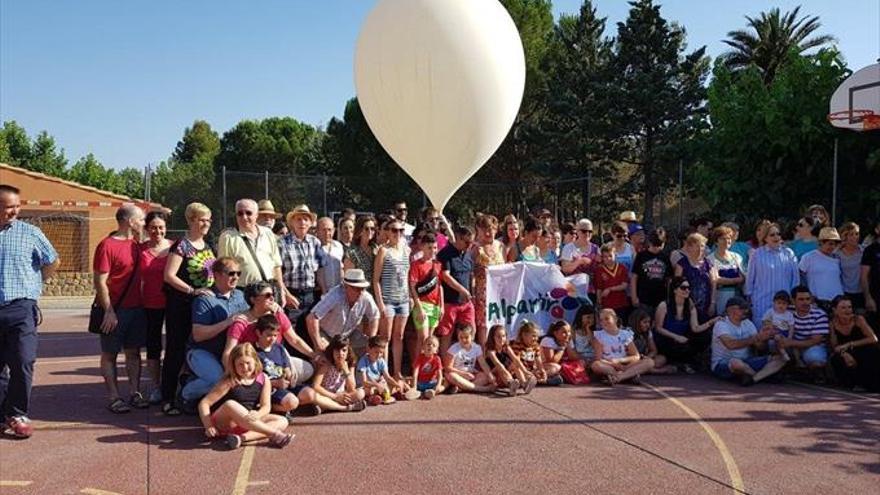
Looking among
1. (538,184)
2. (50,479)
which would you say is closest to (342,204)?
(538,184)

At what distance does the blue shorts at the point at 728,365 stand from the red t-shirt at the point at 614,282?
4.01 ft

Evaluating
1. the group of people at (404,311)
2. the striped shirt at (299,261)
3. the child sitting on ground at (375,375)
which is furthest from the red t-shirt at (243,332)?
the striped shirt at (299,261)

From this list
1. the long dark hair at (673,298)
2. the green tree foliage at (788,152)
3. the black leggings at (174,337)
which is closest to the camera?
the black leggings at (174,337)

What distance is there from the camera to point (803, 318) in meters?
7.86

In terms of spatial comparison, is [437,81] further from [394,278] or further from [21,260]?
[21,260]

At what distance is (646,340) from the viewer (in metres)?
8.15

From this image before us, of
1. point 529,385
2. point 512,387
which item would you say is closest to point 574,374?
point 529,385

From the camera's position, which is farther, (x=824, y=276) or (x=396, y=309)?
(x=824, y=276)

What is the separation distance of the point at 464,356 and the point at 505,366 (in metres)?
0.46

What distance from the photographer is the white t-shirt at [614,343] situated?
770 cm

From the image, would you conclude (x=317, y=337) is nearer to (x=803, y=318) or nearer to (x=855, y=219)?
(x=803, y=318)

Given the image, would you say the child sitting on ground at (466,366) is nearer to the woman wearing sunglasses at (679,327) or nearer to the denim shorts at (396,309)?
the denim shorts at (396,309)

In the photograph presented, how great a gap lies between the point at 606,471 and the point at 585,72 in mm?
28286

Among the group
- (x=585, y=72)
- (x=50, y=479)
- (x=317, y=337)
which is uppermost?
(x=585, y=72)
